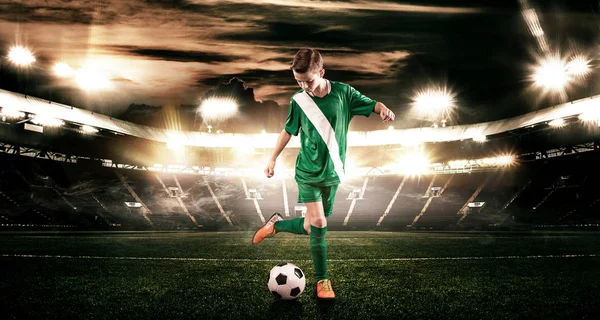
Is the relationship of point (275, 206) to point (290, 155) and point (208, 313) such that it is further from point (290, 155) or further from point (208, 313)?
point (208, 313)

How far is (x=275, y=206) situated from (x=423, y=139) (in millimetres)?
10179

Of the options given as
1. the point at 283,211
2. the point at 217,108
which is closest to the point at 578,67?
the point at 283,211

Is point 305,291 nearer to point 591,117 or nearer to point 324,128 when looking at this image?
point 324,128

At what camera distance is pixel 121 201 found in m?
21.9

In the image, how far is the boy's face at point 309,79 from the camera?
9.77ft

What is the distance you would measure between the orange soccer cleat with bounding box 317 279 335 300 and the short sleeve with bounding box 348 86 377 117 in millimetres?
1529

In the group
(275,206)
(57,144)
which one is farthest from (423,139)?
(57,144)

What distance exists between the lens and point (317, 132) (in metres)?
3.20

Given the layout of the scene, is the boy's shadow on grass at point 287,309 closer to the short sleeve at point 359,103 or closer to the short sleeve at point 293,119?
the short sleeve at point 293,119

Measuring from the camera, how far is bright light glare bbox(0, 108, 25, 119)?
14.6m

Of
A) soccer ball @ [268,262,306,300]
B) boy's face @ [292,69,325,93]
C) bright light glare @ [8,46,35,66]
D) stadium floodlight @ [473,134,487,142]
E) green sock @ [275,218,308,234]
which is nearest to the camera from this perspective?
soccer ball @ [268,262,306,300]

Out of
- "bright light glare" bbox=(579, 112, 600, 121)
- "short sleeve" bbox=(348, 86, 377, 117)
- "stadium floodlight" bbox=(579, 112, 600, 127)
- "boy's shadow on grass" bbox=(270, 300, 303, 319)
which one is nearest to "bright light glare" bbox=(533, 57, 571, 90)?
"stadium floodlight" bbox=(579, 112, 600, 127)

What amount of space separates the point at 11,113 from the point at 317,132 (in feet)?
53.7

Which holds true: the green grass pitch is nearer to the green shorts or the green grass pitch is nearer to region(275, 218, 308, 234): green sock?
region(275, 218, 308, 234): green sock
